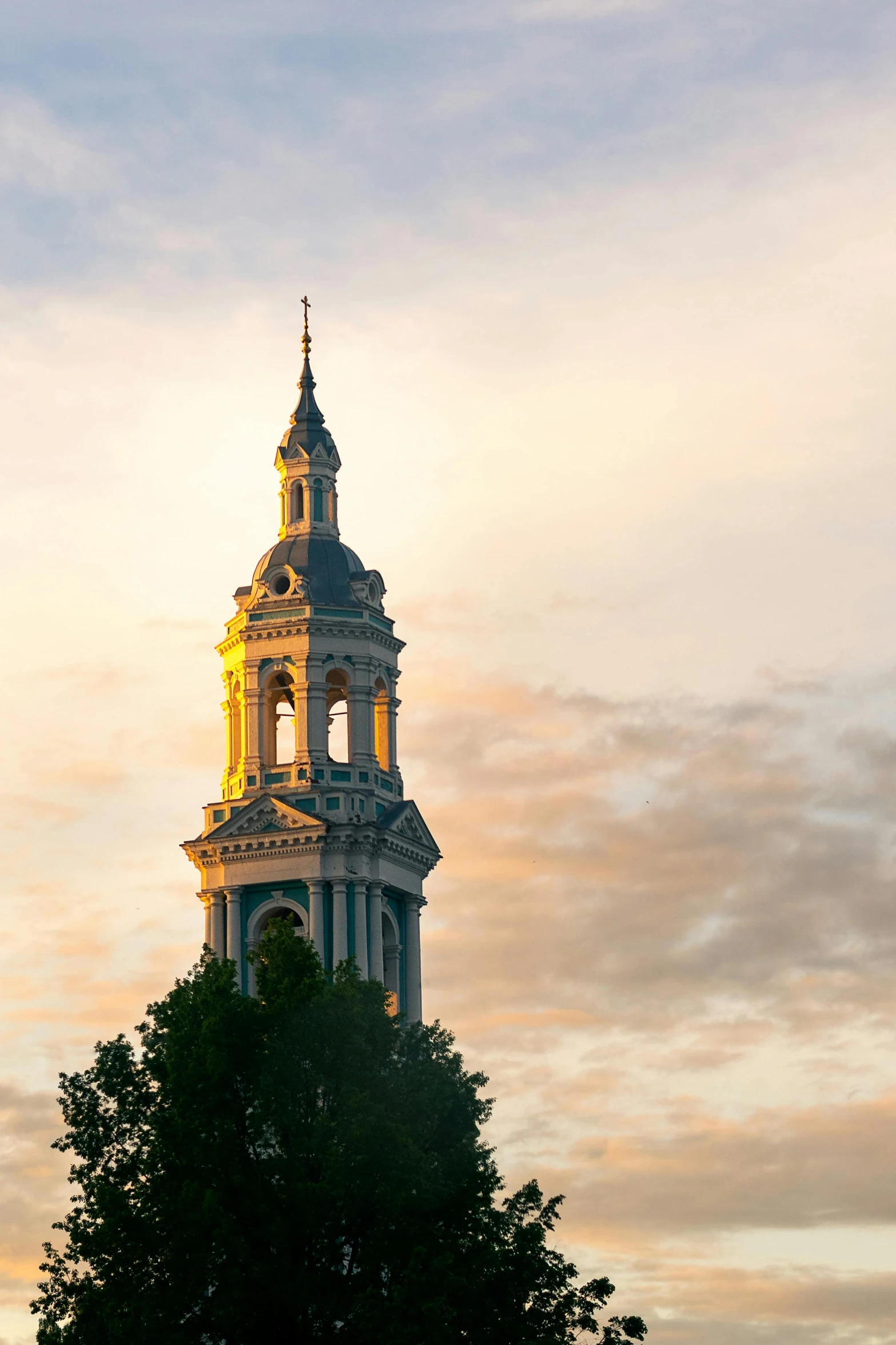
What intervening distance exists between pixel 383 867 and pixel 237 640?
33.2 feet

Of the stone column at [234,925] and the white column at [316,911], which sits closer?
the white column at [316,911]

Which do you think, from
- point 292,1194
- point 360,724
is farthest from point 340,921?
point 292,1194

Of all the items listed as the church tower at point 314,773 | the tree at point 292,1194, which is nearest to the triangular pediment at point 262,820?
the church tower at point 314,773

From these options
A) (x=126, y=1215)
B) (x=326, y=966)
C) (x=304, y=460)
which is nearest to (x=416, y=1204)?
(x=126, y=1215)

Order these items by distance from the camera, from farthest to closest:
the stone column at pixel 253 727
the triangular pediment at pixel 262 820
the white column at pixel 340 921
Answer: the stone column at pixel 253 727, the triangular pediment at pixel 262 820, the white column at pixel 340 921

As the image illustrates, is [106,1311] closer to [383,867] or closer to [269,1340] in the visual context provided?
[269,1340]

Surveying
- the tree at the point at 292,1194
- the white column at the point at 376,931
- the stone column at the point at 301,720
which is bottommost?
the tree at the point at 292,1194

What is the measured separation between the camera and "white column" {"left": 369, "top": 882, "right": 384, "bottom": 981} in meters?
95.2

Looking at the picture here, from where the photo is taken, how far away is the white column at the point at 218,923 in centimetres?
9700

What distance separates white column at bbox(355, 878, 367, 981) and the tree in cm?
1940

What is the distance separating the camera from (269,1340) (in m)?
69.6

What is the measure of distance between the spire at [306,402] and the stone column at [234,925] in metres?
18.0

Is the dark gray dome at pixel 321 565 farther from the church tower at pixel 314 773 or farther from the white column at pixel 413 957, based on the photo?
the white column at pixel 413 957

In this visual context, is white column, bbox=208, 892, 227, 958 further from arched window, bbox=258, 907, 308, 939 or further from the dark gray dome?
the dark gray dome
